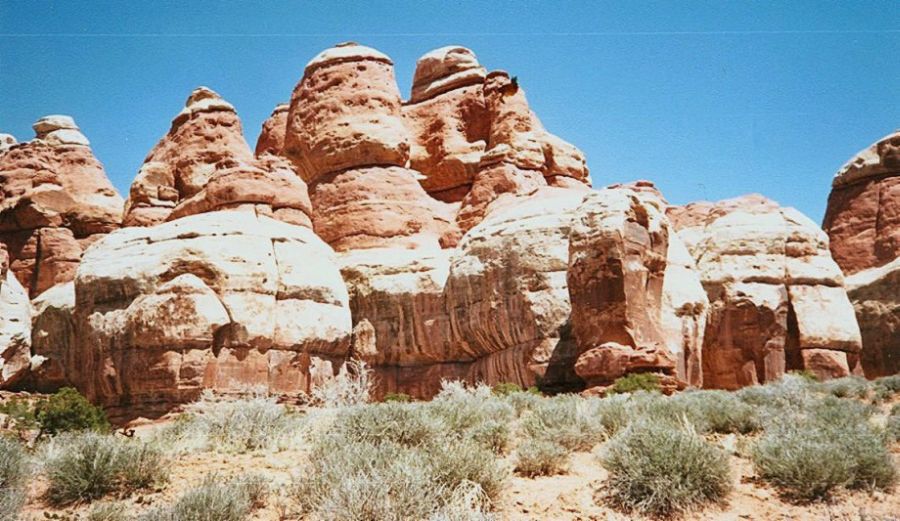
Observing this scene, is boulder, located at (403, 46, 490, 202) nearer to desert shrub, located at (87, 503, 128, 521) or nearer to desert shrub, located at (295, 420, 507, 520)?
desert shrub, located at (295, 420, 507, 520)

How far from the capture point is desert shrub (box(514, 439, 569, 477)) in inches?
349

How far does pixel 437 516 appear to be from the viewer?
19.5ft

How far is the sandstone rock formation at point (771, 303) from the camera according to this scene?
83.3ft

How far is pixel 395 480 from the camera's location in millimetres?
6914

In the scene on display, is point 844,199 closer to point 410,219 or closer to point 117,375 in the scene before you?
point 410,219

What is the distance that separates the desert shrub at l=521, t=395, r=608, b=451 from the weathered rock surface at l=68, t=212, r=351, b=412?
30.9 ft

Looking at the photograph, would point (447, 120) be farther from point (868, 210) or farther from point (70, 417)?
point (70, 417)

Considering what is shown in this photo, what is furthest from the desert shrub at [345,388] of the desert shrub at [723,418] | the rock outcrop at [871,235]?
the rock outcrop at [871,235]

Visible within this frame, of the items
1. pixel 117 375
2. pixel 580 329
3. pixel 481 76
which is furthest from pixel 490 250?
pixel 481 76

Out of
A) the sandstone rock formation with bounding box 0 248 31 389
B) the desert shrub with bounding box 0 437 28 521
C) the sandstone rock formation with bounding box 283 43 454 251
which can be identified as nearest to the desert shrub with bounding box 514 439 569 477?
the desert shrub with bounding box 0 437 28 521

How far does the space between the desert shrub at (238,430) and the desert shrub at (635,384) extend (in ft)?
20.0

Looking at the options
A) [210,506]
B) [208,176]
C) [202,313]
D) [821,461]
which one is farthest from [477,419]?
[208,176]

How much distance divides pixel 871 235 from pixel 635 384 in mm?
26741

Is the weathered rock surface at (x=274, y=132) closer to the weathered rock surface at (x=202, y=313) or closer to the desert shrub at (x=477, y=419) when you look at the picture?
the weathered rock surface at (x=202, y=313)
